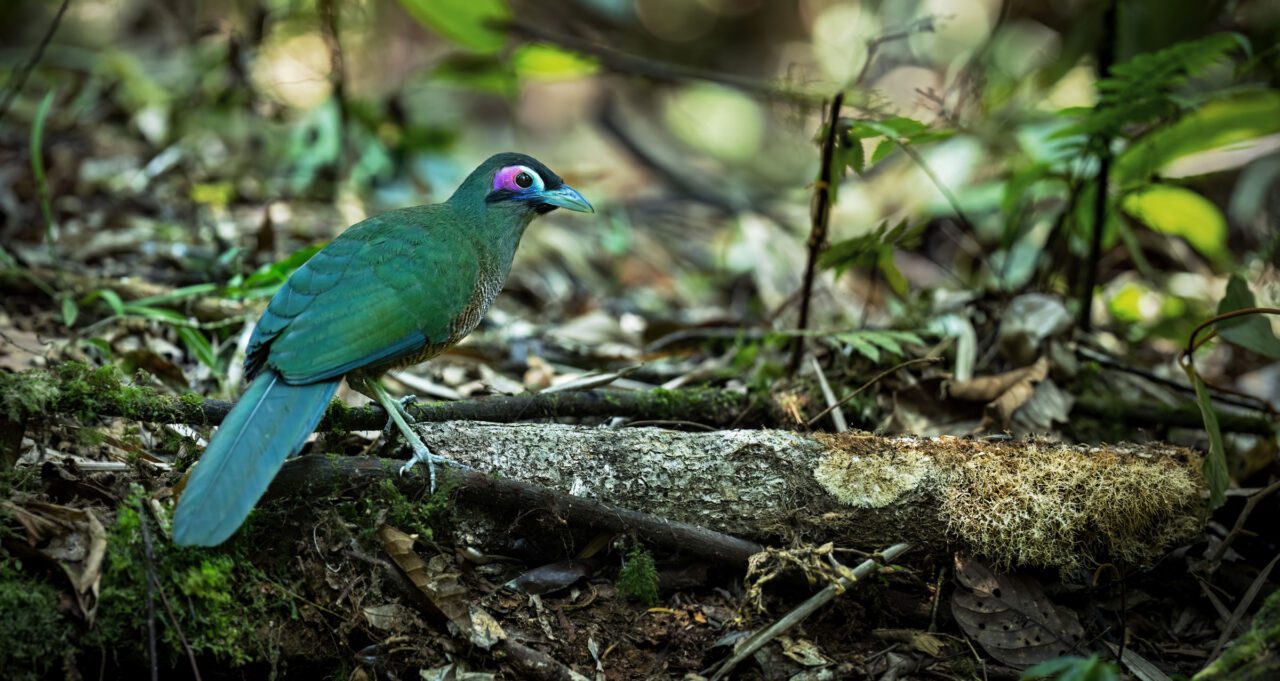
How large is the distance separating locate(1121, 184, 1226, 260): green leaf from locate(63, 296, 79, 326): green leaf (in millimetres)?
5669

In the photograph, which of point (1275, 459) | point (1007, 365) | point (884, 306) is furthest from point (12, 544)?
point (884, 306)

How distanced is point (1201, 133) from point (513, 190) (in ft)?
12.1

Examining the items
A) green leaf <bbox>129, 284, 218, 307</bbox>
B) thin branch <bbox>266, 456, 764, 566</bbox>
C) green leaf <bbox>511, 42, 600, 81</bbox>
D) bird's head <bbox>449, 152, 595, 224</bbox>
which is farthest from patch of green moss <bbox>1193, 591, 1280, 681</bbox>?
green leaf <bbox>511, 42, 600, 81</bbox>

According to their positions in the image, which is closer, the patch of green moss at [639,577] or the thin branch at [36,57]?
the patch of green moss at [639,577]

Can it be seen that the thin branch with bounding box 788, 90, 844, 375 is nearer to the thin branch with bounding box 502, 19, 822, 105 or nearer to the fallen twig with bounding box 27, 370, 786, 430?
the fallen twig with bounding box 27, 370, 786, 430

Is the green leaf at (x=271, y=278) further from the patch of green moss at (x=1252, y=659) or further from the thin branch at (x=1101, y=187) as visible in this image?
the patch of green moss at (x=1252, y=659)

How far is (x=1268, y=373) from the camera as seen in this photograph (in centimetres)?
633

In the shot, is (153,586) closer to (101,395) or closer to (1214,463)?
(101,395)

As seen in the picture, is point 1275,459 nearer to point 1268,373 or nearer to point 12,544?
point 1268,373

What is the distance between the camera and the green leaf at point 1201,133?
15.9 feet

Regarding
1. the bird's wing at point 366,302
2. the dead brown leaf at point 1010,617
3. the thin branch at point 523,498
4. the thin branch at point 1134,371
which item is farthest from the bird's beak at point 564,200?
the thin branch at point 1134,371

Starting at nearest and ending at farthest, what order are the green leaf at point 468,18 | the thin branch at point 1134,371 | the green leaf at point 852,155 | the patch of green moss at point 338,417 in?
the patch of green moss at point 338,417 → the green leaf at point 852,155 → the thin branch at point 1134,371 → the green leaf at point 468,18

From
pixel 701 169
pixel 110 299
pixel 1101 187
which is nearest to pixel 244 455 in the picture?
pixel 110 299

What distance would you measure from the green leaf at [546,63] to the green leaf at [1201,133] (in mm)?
3494
